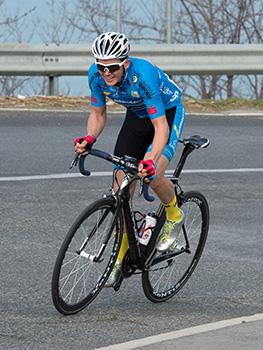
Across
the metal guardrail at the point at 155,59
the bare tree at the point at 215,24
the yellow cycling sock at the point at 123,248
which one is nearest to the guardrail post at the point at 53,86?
the metal guardrail at the point at 155,59

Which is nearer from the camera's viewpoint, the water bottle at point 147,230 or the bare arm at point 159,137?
the bare arm at point 159,137

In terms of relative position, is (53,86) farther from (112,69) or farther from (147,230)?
(112,69)

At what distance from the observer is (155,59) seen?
1908cm

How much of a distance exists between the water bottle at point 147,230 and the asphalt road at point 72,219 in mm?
402

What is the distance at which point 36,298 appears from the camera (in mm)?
7988

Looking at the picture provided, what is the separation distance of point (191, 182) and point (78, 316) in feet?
17.3

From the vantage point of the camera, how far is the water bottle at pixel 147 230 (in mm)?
7988

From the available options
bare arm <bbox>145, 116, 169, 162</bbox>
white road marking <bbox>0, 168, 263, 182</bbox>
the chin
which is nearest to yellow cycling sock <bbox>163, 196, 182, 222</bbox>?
bare arm <bbox>145, 116, 169, 162</bbox>

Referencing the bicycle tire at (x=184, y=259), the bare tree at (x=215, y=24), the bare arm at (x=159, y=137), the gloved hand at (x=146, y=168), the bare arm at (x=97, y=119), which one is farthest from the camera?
the bare tree at (x=215, y=24)

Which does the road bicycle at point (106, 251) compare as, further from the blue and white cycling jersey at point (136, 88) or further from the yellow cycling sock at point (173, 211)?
the blue and white cycling jersey at point (136, 88)

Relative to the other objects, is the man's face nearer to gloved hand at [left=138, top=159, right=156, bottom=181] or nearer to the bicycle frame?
the bicycle frame

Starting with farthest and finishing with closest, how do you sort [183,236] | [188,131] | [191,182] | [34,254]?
1. [188,131]
2. [191,182]
3. [34,254]
4. [183,236]

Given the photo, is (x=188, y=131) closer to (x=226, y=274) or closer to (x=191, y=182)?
(x=191, y=182)

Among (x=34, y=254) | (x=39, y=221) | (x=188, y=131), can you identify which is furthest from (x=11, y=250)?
(x=188, y=131)
